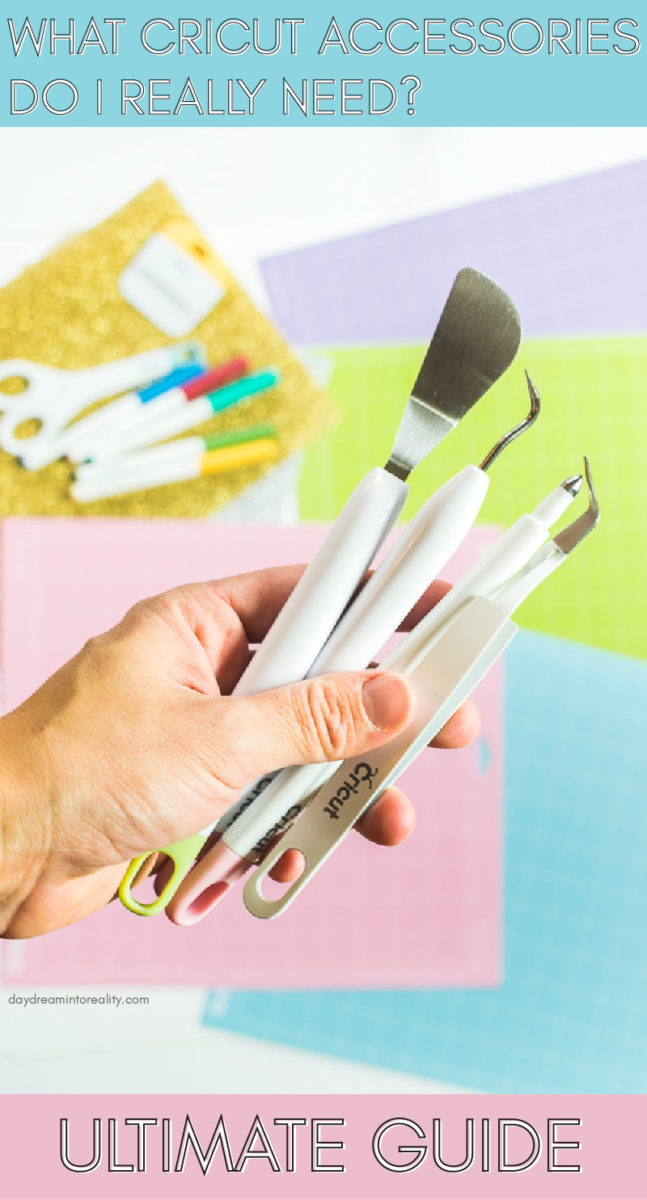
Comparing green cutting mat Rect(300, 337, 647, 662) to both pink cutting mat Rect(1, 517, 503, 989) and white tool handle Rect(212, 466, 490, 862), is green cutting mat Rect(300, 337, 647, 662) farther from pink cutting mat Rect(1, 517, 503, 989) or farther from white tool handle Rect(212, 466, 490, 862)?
white tool handle Rect(212, 466, 490, 862)

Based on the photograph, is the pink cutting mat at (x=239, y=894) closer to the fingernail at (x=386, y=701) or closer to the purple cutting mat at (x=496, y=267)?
the purple cutting mat at (x=496, y=267)

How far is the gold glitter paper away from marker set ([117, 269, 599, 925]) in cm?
40

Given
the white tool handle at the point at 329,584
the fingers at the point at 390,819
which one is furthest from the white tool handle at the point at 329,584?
the fingers at the point at 390,819

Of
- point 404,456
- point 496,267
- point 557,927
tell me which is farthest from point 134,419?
point 557,927

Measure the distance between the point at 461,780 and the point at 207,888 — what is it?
0.39 meters

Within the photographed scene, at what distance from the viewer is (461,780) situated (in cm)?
97

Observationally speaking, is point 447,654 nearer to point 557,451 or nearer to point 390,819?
point 390,819

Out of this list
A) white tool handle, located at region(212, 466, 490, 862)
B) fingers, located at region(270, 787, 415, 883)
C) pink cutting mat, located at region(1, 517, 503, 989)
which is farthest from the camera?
pink cutting mat, located at region(1, 517, 503, 989)

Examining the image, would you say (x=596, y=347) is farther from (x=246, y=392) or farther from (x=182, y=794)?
(x=182, y=794)

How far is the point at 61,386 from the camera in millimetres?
971

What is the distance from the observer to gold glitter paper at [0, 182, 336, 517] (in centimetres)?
97

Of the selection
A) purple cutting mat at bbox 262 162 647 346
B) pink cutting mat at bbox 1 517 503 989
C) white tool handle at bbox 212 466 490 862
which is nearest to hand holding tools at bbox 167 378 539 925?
white tool handle at bbox 212 466 490 862

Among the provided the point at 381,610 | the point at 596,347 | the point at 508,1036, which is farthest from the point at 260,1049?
the point at 596,347

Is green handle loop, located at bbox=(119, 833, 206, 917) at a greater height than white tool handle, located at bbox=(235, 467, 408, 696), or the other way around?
white tool handle, located at bbox=(235, 467, 408, 696)
